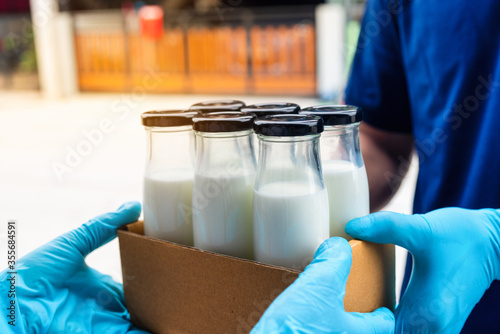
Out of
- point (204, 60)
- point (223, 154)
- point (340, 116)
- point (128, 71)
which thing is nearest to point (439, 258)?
point (340, 116)

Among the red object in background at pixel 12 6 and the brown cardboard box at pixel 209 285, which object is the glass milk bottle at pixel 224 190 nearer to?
the brown cardboard box at pixel 209 285

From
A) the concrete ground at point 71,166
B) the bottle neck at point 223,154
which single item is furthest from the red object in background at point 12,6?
the bottle neck at point 223,154

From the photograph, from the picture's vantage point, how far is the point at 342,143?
0.84m

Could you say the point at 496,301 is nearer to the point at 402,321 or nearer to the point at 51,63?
the point at 402,321

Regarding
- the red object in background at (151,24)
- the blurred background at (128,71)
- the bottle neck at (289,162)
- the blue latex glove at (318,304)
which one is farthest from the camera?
the red object in background at (151,24)

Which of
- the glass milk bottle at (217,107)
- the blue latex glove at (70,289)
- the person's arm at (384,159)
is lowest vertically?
the blue latex glove at (70,289)

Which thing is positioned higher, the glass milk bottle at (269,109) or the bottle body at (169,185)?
the glass milk bottle at (269,109)

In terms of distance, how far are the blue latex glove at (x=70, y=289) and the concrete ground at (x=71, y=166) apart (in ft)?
2.39

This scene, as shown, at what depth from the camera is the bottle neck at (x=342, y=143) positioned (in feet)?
2.71

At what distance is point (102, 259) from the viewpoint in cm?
260

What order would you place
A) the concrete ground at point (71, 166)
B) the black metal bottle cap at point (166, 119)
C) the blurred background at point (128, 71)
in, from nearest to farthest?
1. the black metal bottle cap at point (166, 119)
2. the concrete ground at point (71, 166)
3. the blurred background at point (128, 71)

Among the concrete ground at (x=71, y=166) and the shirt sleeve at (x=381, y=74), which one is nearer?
the shirt sleeve at (x=381, y=74)

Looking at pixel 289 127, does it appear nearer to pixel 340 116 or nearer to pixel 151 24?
pixel 340 116

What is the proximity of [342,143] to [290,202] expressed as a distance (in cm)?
17
